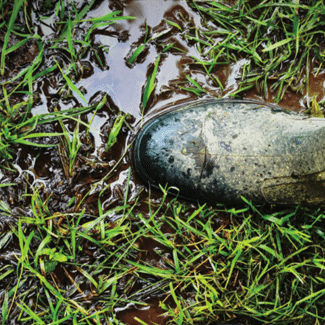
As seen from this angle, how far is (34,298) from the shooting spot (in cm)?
116

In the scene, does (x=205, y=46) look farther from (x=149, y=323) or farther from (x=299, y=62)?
(x=149, y=323)

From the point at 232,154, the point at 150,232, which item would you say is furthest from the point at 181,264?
the point at 232,154

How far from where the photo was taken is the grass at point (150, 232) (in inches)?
45.3

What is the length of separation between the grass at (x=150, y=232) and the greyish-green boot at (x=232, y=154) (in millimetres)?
87

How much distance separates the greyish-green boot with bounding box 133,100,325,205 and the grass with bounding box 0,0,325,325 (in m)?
0.09

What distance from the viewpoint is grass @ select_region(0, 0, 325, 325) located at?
1.15 meters

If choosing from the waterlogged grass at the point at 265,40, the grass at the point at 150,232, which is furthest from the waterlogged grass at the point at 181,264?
the waterlogged grass at the point at 265,40

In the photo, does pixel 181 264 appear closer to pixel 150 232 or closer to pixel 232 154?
pixel 150 232

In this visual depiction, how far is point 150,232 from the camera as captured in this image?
47.7 inches

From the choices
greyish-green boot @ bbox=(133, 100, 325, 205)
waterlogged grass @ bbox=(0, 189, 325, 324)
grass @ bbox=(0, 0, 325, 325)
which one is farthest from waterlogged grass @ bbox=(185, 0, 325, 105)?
waterlogged grass @ bbox=(0, 189, 325, 324)

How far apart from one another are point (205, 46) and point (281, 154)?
1.80 ft

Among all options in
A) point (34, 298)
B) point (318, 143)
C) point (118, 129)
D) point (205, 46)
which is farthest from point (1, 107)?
point (318, 143)

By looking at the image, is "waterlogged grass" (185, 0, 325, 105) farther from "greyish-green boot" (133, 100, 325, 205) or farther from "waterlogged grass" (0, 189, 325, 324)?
"waterlogged grass" (0, 189, 325, 324)

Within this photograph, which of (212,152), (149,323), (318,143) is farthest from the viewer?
(149,323)
